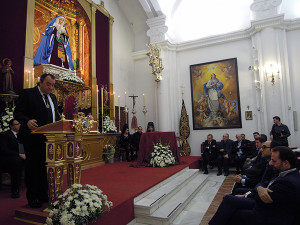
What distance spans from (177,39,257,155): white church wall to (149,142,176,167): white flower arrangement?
3227mm

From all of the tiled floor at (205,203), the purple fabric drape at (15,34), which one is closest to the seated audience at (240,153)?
the tiled floor at (205,203)

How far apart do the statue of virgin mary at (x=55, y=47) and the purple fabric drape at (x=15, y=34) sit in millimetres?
654

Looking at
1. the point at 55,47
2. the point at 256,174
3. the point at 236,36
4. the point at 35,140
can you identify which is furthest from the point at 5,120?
the point at 236,36

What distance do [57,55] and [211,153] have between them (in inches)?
234

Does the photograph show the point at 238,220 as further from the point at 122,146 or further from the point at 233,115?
the point at 233,115

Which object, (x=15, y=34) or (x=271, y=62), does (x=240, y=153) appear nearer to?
(x=271, y=62)

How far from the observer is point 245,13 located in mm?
9680

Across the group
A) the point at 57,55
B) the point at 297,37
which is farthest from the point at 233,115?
the point at 57,55

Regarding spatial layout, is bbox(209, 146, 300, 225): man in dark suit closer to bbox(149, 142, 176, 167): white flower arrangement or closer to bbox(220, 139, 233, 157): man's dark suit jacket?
bbox(149, 142, 176, 167): white flower arrangement

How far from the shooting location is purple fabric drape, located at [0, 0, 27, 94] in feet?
18.5

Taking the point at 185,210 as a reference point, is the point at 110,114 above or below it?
above

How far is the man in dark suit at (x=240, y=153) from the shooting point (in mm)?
7160

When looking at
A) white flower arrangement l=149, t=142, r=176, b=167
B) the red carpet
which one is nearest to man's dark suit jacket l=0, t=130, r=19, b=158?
the red carpet

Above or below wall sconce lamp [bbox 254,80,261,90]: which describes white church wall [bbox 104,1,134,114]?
above
